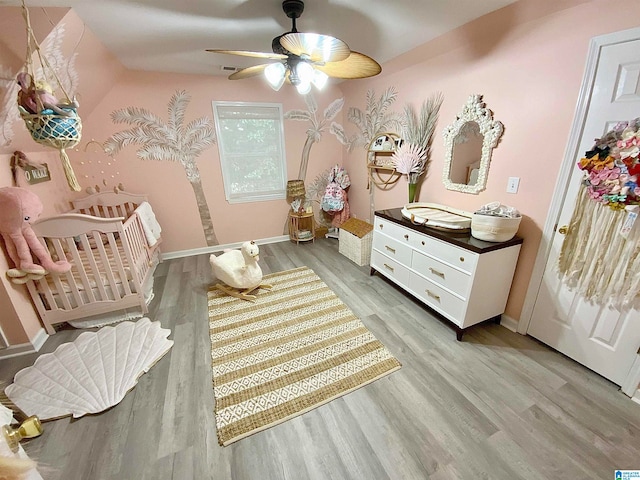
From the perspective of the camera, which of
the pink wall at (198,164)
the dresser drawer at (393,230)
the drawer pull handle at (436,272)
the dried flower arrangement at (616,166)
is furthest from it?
the pink wall at (198,164)

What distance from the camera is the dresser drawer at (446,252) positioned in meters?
1.87

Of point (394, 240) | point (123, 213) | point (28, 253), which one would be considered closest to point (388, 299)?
point (394, 240)

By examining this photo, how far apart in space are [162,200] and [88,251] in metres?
1.41

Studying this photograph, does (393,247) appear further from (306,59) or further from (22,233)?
(22,233)

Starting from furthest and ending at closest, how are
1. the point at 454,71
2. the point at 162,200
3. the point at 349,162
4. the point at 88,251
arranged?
the point at 349,162
the point at 162,200
the point at 454,71
the point at 88,251

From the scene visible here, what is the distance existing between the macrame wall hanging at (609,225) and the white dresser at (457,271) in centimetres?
35

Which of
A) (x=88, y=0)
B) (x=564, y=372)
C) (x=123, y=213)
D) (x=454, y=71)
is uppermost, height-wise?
(x=88, y=0)

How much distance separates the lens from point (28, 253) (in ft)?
6.22

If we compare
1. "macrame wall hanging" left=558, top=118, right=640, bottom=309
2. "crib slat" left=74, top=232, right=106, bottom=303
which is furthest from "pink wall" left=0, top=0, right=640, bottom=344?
"crib slat" left=74, top=232, right=106, bottom=303

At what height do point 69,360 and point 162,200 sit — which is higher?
point 162,200

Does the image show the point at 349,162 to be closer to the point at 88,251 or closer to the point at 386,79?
the point at 386,79

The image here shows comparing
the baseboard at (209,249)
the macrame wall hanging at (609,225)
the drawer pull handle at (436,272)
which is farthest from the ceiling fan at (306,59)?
the baseboard at (209,249)

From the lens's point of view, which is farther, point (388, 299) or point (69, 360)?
point (388, 299)

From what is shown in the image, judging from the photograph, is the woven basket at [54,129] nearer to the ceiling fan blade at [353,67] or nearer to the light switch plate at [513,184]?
the ceiling fan blade at [353,67]
